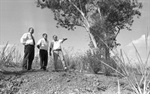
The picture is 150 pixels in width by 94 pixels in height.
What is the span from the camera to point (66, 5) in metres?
15.3

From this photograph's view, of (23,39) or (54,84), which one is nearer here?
(54,84)

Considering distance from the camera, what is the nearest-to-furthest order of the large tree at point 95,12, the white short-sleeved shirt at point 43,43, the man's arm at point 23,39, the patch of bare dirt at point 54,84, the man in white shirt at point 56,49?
the patch of bare dirt at point 54,84 → the man's arm at point 23,39 → the white short-sleeved shirt at point 43,43 → the man in white shirt at point 56,49 → the large tree at point 95,12

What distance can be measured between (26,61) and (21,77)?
37.0 inches

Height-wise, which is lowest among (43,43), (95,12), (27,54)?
(27,54)

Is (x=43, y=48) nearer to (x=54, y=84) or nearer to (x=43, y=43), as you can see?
(x=43, y=43)

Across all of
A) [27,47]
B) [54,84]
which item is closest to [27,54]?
[27,47]

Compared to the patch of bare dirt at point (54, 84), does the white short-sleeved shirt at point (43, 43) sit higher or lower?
higher

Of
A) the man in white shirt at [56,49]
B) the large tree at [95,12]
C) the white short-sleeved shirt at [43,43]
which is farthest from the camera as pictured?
the large tree at [95,12]

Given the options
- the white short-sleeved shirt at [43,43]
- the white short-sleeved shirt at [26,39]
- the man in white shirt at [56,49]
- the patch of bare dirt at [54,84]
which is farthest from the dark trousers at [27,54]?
the man in white shirt at [56,49]

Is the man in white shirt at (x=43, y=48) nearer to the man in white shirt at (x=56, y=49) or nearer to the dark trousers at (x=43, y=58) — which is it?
the dark trousers at (x=43, y=58)

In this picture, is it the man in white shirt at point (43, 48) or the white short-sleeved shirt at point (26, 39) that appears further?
the man in white shirt at point (43, 48)

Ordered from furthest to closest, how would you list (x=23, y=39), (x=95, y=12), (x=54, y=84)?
(x=95, y=12), (x=23, y=39), (x=54, y=84)

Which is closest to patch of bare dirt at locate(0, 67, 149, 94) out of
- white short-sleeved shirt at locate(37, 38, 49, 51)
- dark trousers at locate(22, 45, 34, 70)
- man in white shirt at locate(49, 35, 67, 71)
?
dark trousers at locate(22, 45, 34, 70)

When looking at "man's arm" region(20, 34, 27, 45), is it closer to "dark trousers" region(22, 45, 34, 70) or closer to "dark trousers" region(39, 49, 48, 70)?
"dark trousers" region(22, 45, 34, 70)
